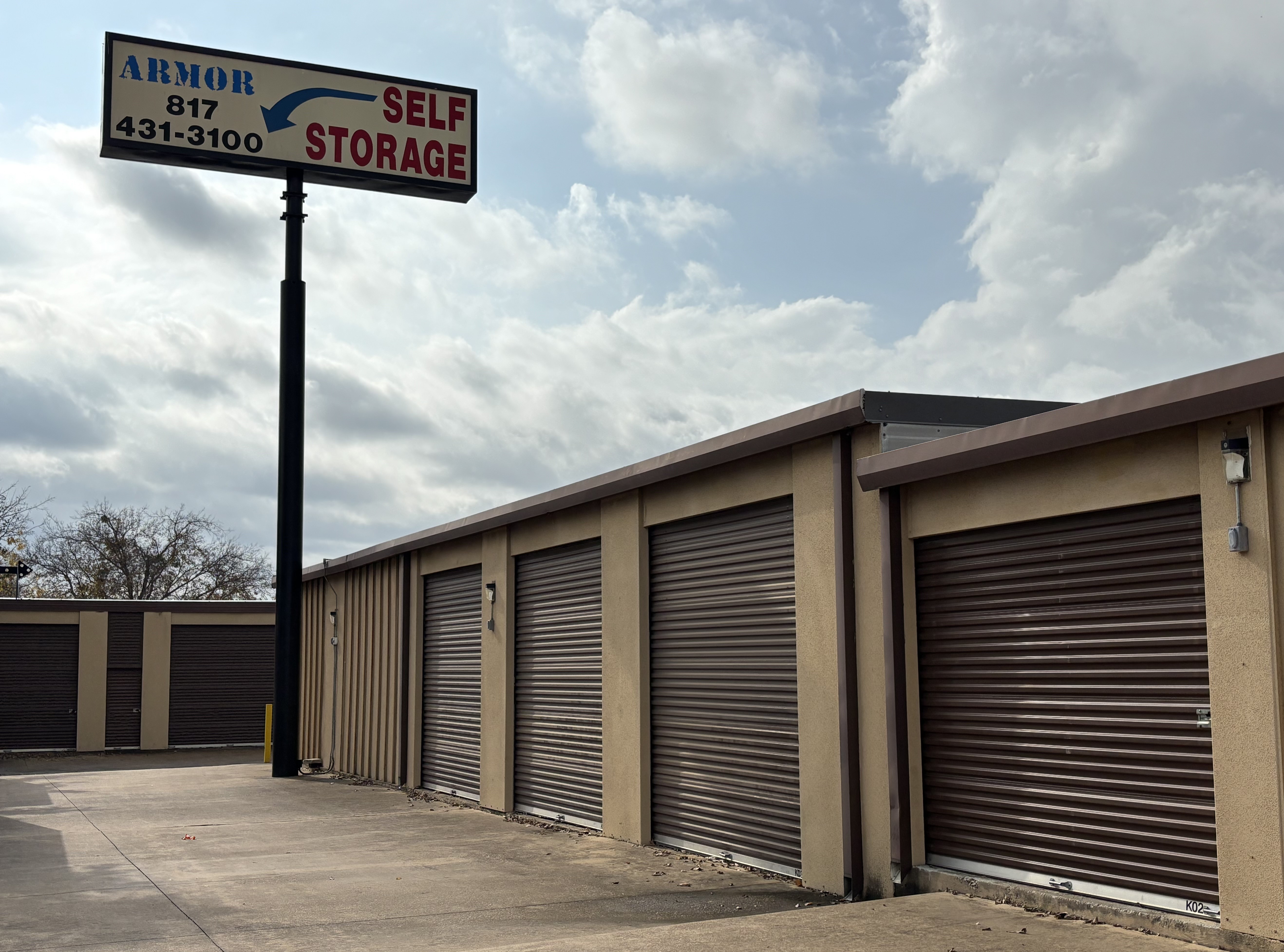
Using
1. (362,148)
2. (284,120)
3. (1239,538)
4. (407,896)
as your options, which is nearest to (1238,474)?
(1239,538)

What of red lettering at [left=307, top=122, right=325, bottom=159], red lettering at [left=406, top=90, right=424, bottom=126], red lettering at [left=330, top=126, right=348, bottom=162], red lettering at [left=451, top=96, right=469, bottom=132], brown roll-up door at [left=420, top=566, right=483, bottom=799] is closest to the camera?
brown roll-up door at [left=420, top=566, right=483, bottom=799]

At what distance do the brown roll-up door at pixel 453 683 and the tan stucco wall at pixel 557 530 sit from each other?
61.3 inches

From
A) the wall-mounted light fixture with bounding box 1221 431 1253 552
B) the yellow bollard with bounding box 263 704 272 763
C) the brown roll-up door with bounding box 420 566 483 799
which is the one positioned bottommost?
the yellow bollard with bounding box 263 704 272 763

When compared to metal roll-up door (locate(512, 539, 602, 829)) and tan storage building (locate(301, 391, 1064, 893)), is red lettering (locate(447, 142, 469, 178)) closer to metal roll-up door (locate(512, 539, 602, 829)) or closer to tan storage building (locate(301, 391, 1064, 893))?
tan storage building (locate(301, 391, 1064, 893))

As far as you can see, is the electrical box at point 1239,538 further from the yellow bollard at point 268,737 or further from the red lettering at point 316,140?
the yellow bollard at point 268,737

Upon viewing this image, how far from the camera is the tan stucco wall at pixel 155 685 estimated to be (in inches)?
1079

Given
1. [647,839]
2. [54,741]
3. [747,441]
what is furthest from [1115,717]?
[54,741]

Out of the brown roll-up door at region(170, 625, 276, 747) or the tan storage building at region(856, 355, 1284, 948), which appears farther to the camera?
the brown roll-up door at region(170, 625, 276, 747)

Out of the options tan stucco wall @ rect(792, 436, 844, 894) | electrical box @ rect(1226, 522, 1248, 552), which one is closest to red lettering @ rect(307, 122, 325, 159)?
tan stucco wall @ rect(792, 436, 844, 894)

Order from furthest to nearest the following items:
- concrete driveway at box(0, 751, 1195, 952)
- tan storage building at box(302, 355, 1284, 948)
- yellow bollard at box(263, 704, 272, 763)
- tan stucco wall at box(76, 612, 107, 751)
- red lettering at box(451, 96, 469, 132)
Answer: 1. tan stucco wall at box(76, 612, 107, 751)
2. yellow bollard at box(263, 704, 272, 763)
3. red lettering at box(451, 96, 469, 132)
4. concrete driveway at box(0, 751, 1195, 952)
5. tan storage building at box(302, 355, 1284, 948)

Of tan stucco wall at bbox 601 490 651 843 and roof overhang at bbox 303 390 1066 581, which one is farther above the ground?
roof overhang at bbox 303 390 1066 581

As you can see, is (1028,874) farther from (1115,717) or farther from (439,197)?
(439,197)

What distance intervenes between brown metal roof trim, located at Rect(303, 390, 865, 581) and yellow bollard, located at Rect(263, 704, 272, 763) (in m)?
8.56

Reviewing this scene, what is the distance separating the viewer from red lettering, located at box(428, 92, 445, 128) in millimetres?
22906
